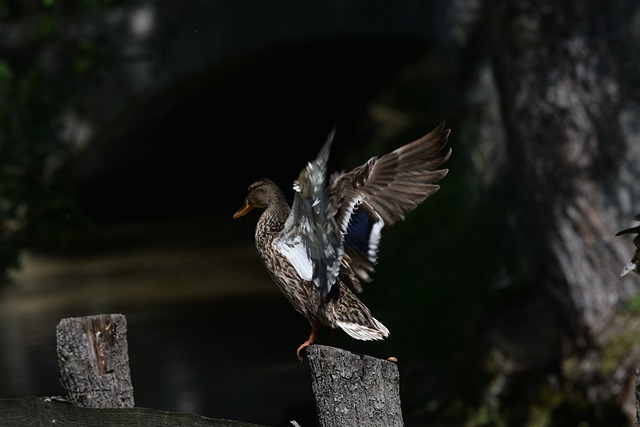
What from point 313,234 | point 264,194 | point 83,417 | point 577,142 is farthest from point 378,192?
point 577,142

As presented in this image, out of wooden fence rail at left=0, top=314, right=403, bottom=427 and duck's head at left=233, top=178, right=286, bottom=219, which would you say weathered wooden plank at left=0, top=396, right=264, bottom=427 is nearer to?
wooden fence rail at left=0, top=314, right=403, bottom=427

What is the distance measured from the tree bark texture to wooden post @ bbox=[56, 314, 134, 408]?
3402 millimetres

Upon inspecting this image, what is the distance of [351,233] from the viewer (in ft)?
13.4

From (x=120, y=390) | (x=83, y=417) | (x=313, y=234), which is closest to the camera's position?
(x=83, y=417)

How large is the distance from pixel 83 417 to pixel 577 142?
11.9 ft

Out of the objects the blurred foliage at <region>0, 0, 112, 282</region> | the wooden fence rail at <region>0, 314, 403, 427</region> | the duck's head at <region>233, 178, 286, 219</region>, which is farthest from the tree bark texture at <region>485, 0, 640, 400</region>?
the wooden fence rail at <region>0, 314, 403, 427</region>

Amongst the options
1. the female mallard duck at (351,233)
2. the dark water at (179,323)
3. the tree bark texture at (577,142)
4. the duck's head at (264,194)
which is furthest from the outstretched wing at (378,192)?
the dark water at (179,323)

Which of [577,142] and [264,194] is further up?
[577,142]

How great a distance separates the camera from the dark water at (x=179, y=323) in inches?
315

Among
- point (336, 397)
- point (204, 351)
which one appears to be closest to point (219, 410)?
point (204, 351)

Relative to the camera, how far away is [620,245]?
6.45m

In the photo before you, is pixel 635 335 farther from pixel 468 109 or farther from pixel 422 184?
pixel 468 109

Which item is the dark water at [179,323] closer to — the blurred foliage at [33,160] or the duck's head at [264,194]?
the blurred foliage at [33,160]

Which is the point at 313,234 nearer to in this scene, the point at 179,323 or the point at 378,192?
the point at 378,192
